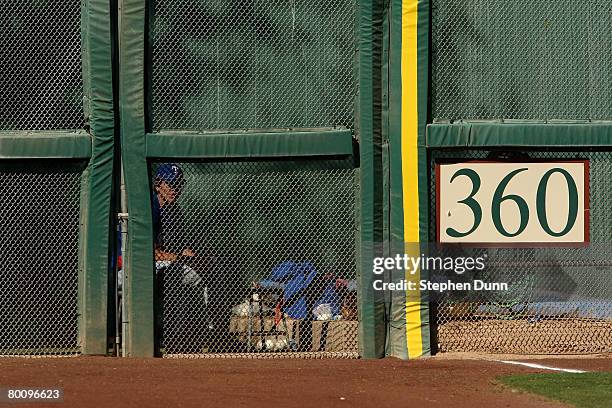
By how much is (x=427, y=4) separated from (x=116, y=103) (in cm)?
289

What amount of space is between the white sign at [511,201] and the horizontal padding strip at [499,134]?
20cm

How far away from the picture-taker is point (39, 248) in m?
8.97

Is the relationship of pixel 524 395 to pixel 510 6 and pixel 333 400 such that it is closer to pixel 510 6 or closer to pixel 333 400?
pixel 333 400

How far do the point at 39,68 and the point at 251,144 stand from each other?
6.56 ft

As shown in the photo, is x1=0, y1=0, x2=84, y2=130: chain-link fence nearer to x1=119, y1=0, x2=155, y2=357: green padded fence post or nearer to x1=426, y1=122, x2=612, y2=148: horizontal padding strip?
x1=119, y1=0, x2=155, y2=357: green padded fence post

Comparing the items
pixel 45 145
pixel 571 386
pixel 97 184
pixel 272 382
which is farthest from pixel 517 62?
pixel 45 145

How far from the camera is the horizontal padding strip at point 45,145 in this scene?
8.84 metres

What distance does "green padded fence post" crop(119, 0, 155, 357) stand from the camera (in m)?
8.90

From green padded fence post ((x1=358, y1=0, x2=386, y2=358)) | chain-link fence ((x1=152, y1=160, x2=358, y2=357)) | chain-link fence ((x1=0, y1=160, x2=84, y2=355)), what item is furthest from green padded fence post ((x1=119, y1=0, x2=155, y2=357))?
green padded fence post ((x1=358, y1=0, x2=386, y2=358))

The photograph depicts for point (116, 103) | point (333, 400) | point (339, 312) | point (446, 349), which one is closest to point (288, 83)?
point (116, 103)

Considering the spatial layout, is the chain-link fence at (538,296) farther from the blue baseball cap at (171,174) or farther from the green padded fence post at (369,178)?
the blue baseball cap at (171,174)

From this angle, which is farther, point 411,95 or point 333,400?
point 411,95

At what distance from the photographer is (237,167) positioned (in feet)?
29.5

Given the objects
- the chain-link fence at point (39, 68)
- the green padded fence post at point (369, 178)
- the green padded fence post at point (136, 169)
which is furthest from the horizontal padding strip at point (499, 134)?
the chain-link fence at point (39, 68)
